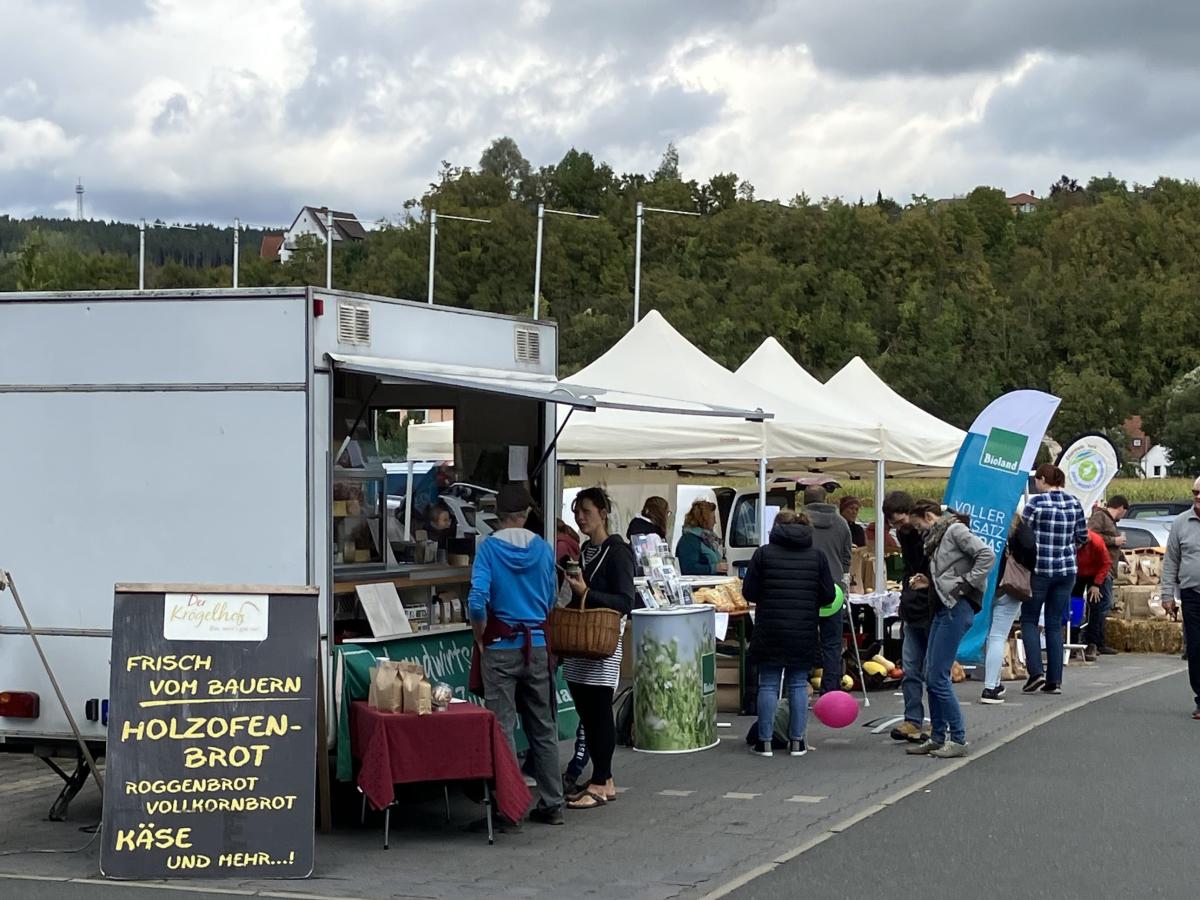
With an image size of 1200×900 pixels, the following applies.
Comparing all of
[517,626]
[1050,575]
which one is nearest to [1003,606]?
[1050,575]

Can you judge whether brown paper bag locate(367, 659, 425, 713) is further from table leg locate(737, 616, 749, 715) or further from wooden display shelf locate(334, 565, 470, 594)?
table leg locate(737, 616, 749, 715)

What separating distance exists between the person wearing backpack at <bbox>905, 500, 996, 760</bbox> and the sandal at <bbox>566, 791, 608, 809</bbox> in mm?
2652

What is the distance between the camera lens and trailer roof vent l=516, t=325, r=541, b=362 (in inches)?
390

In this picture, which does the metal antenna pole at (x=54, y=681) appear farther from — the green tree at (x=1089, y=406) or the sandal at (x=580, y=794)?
the green tree at (x=1089, y=406)

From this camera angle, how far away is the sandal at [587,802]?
8891mm

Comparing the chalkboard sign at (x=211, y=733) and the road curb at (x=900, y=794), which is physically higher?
the chalkboard sign at (x=211, y=733)

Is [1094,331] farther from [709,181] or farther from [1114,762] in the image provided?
[1114,762]

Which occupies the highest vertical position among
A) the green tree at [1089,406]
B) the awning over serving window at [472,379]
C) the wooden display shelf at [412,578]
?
the green tree at [1089,406]

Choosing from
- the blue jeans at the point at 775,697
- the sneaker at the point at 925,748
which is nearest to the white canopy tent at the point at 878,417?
the sneaker at the point at 925,748

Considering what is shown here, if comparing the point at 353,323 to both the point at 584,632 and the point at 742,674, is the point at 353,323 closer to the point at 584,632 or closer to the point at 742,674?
the point at 584,632

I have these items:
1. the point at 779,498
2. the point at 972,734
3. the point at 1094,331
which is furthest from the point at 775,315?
the point at 972,734

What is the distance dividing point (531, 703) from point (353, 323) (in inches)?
83.6

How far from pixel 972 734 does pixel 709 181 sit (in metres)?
80.4

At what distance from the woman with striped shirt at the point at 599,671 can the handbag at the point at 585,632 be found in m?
0.12
